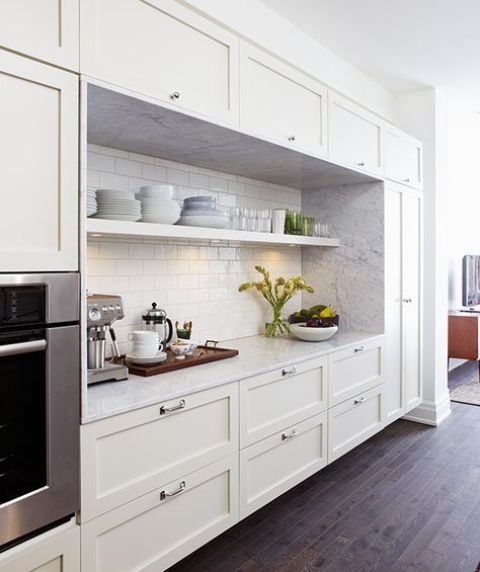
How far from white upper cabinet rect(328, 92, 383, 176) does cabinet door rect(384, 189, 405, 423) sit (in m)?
0.33

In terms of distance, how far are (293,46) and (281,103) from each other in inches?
30.6

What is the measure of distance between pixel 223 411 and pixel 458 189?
17.4 ft

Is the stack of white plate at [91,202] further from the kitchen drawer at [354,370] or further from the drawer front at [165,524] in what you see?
the kitchen drawer at [354,370]

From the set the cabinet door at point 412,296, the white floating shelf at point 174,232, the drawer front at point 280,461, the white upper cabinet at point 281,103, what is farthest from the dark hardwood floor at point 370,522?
the white upper cabinet at point 281,103

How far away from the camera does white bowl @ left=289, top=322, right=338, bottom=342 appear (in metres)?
3.22

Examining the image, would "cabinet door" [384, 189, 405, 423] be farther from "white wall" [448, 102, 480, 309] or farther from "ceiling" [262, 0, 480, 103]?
"white wall" [448, 102, 480, 309]

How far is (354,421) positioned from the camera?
10.9 ft

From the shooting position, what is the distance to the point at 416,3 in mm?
2982

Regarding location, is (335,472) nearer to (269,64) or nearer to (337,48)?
(269,64)

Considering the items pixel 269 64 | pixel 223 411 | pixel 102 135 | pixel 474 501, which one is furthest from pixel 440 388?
pixel 102 135

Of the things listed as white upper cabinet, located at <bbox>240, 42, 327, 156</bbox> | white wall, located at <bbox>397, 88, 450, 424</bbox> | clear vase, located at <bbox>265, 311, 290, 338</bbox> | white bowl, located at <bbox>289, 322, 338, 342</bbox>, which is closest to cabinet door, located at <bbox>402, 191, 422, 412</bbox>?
white wall, located at <bbox>397, 88, 450, 424</bbox>

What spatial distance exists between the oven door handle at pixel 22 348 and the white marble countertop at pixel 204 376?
0.95 feet

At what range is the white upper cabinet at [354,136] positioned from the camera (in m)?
3.12

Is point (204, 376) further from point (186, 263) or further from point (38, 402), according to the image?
point (186, 263)
